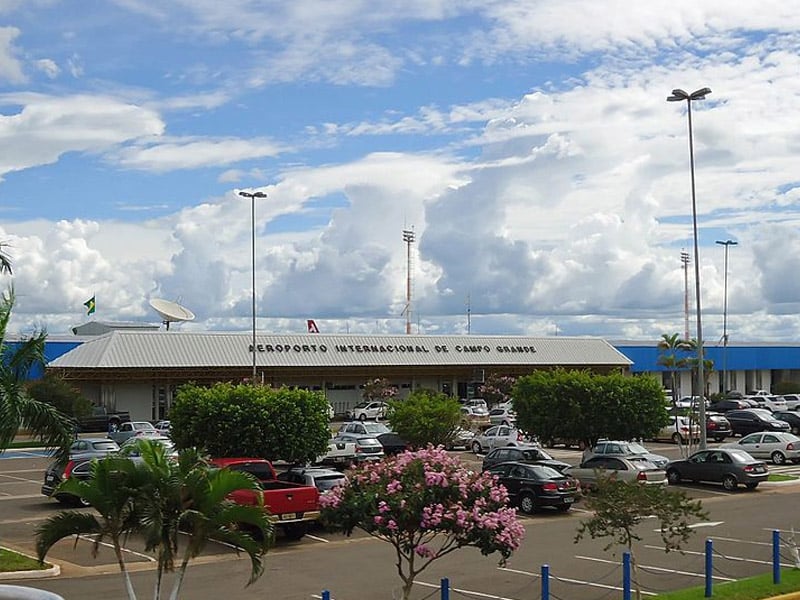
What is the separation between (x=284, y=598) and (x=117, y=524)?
5.59 metres

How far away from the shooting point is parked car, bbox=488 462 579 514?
2928cm

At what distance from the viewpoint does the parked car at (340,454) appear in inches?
1531

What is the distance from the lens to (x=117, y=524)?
1297 centimetres

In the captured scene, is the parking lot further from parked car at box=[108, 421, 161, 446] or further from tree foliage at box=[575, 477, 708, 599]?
parked car at box=[108, 421, 161, 446]

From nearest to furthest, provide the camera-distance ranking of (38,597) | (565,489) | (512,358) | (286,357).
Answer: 1. (38,597)
2. (565,489)
3. (286,357)
4. (512,358)

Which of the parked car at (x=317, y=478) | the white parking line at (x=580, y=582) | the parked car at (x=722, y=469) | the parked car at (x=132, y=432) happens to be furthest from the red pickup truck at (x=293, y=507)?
the parked car at (x=132, y=432)

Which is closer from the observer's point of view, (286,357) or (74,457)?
(74,457)

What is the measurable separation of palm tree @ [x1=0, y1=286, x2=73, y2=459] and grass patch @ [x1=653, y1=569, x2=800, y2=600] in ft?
36.0

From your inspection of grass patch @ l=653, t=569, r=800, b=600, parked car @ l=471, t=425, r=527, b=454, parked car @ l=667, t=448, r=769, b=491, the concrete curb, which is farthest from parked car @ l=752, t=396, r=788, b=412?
the concrete curb

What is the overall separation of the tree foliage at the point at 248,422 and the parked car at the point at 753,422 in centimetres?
3294

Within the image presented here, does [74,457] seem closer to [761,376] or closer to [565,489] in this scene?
[565,489]

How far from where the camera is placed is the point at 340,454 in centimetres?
3941

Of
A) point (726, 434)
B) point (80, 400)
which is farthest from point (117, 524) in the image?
point (726, 434)

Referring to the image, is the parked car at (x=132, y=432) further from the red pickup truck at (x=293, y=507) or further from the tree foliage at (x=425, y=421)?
the red pickup truck at (x=293, y=507)
